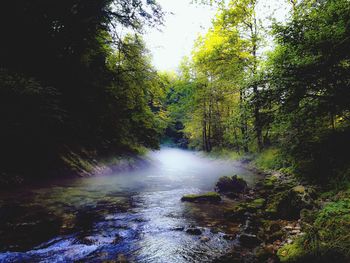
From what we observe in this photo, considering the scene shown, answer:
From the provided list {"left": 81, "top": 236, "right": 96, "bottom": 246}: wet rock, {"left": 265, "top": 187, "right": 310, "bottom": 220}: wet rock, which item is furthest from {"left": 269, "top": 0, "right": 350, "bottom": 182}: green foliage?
{"left": 81, "top": 236, "right": 96, "bottom": 246}: wet rock

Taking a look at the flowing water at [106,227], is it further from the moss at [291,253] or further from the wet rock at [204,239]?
the moss at [291,253]

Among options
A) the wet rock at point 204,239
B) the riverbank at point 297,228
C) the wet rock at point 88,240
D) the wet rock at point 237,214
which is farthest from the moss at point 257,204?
the wet rock at point 88,240

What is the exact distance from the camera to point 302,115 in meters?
7.64

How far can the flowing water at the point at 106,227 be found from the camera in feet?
15.5

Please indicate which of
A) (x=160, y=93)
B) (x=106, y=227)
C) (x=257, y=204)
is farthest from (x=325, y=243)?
A: (x=160, y=93)

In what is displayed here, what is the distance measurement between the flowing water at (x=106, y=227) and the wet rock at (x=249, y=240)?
0.28 meters

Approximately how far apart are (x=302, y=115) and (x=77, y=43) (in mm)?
12411

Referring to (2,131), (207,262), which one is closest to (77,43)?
(2,131)

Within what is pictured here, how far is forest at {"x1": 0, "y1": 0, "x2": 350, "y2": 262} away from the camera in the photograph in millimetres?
6238

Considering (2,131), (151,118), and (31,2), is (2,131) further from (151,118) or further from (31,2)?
(151,118)

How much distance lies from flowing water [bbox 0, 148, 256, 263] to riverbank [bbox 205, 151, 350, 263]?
1.66 feet

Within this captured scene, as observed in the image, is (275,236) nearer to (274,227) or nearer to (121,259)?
(274,227)

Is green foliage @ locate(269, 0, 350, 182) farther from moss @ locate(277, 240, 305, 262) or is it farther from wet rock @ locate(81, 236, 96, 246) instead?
wet rock @ locate(81, 236, 96, 246)

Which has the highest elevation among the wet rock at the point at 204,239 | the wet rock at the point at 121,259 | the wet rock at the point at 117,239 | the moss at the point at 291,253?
the moss at the point at 291,253
